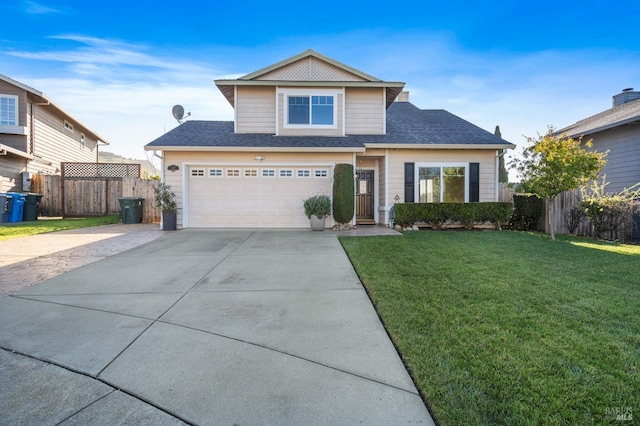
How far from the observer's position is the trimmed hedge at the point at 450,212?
10.4 meters

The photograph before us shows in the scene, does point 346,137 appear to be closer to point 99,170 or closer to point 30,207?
point 99,170

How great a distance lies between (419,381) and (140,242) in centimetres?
793

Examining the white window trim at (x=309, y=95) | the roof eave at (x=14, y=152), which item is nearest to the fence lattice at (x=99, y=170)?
the roof eave at (x=14, y=152)

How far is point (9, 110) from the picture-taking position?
14.4m

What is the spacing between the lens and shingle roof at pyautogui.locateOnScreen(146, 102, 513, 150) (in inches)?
412

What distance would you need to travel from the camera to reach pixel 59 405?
1839mm

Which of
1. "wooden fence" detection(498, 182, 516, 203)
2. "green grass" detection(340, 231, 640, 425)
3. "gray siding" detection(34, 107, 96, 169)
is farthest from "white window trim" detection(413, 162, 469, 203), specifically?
"gray siding" detection(34, 107, 96, 169)

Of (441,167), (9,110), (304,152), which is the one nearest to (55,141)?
(9,110)

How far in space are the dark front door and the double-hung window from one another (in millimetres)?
2036

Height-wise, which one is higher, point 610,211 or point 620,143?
point 620,143

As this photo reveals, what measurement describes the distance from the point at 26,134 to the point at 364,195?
53.0 feet

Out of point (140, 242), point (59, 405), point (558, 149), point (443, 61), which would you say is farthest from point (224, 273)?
point (443, 61)

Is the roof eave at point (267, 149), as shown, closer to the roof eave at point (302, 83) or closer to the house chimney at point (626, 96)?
the roof eave at point (302, 83)

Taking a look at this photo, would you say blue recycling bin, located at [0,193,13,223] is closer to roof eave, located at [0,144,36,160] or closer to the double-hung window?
roof eave, located at [0,144,36,160]
